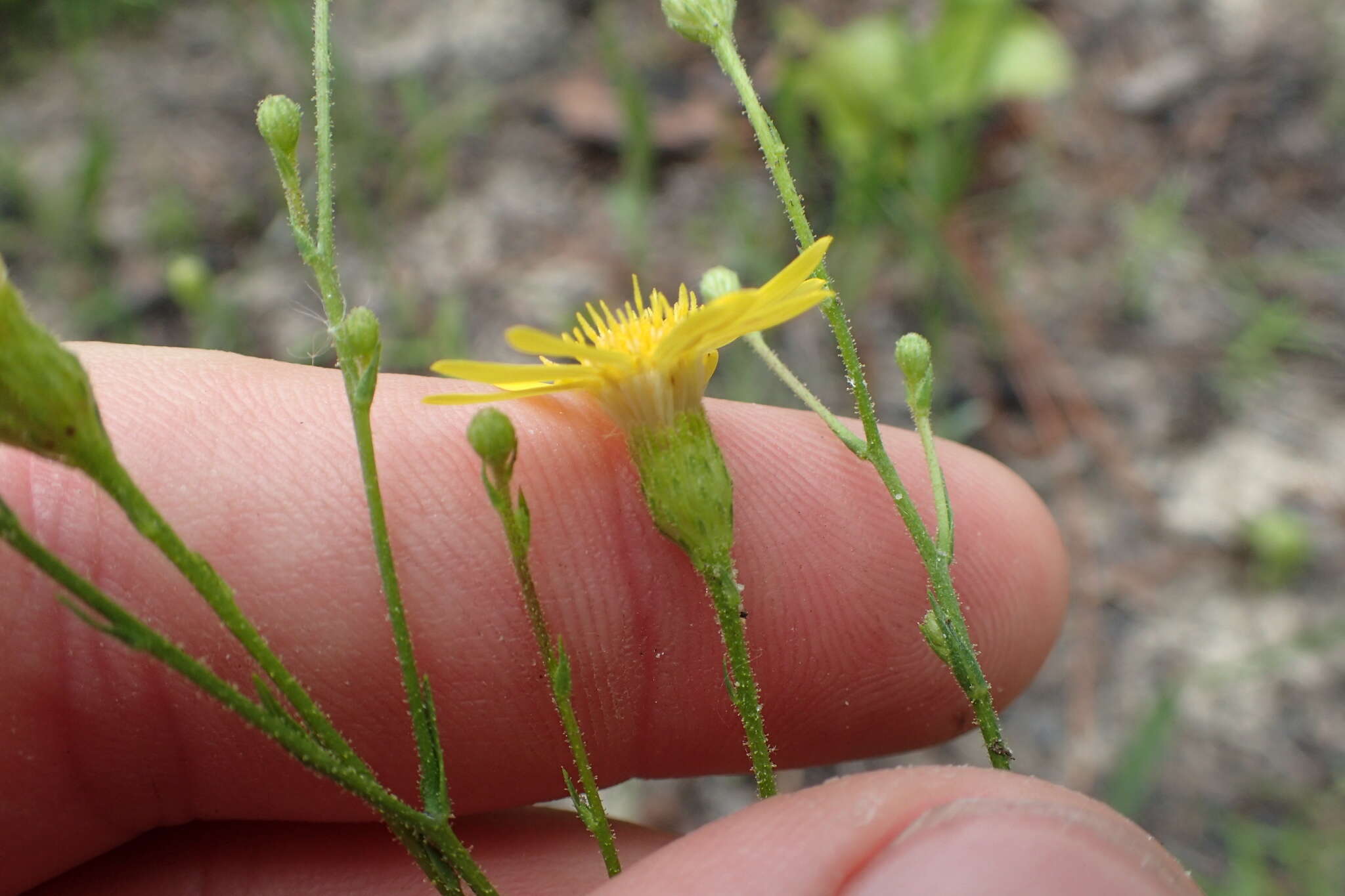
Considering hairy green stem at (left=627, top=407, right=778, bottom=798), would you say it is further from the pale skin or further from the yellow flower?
the pale skin

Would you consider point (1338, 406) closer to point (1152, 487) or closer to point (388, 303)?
point (1152, 487)

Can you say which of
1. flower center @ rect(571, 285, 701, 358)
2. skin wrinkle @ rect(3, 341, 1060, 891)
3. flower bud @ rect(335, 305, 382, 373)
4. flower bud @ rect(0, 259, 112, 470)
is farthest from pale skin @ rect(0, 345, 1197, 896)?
flower bud @ rect(0, 259, 112, 470)

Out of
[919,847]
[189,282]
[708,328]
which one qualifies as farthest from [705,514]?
[189,282]

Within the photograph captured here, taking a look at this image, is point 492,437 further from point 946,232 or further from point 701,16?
point 946,232

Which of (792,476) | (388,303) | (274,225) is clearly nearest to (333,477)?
(792,476)

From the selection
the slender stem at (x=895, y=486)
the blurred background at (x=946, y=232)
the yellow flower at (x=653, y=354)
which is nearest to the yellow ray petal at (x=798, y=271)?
the yellow flower at (x=653, y=354)
